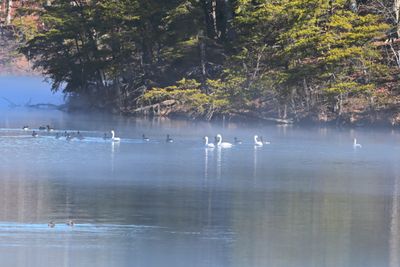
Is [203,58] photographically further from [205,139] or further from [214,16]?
[205,139]

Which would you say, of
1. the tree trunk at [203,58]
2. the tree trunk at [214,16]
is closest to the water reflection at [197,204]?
the tree trunk at [203,58]

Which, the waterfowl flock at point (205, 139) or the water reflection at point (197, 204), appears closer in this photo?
the water reflection at point (197, 204)

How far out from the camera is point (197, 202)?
2291 cm

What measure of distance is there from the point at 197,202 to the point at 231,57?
26.6m

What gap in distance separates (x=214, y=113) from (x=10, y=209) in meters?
28.4

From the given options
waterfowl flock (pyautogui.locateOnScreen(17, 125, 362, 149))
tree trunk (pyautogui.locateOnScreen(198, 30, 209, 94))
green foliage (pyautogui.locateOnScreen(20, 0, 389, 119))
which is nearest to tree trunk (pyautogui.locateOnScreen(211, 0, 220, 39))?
green foliage (pyautogui.locateOnScreen(20, 0, 389, 119))

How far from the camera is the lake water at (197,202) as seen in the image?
17641 mm

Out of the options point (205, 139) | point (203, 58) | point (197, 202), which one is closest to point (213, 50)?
point (203, 58)

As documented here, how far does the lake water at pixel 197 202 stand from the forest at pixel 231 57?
8.21 meters

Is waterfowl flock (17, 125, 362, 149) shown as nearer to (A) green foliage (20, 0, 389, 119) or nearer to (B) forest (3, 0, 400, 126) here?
(B) forest (3, 0, 400, 126)

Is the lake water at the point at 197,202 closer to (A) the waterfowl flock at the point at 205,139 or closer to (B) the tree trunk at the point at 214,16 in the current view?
(A) the waterfowl flock at the point at 205,139

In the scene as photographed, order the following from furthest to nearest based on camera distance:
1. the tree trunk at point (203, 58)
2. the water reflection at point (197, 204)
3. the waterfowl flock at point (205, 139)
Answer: the tree trunk at point (203, 58) → the waterfowl flock at point (205, 139) → the water reflection at point (197, 204)

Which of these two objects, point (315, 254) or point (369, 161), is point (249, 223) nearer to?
point (315, 254)

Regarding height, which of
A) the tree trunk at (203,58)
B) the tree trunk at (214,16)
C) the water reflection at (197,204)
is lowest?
the water reflection at (197,204)
